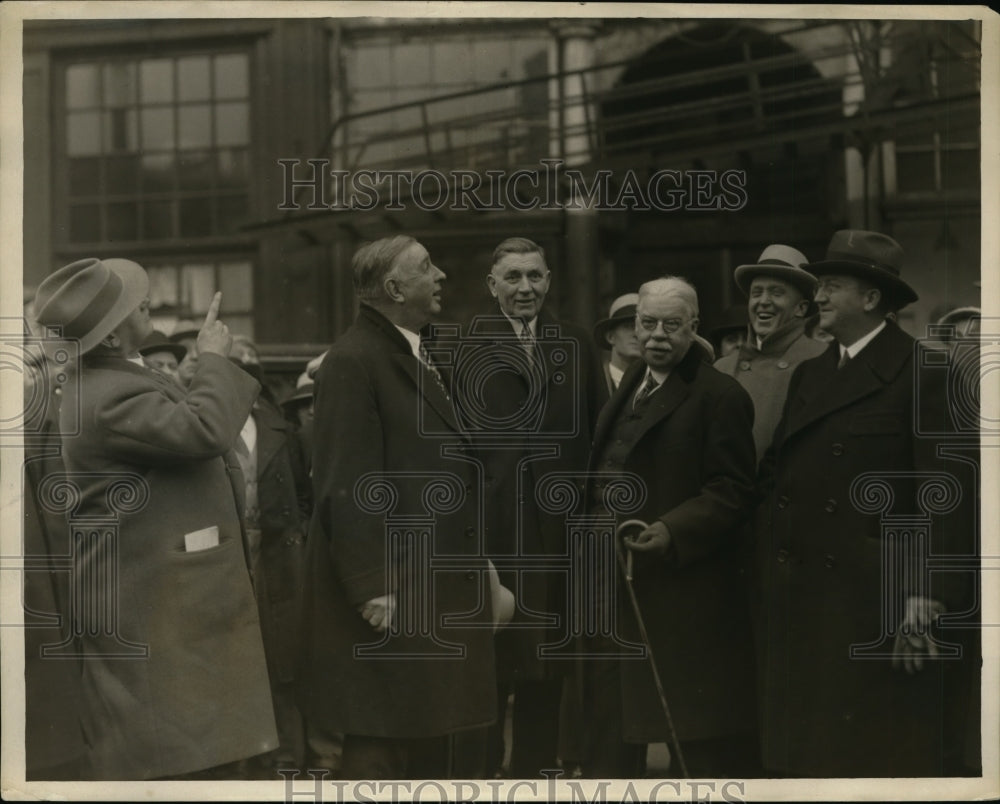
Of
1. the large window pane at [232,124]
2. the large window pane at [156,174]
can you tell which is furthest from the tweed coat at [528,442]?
the large window pane at [156,174]

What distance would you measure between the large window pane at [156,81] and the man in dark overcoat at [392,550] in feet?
3.08

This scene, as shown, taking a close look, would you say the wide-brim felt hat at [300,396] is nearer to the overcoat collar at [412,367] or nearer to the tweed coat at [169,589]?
the tweed coat at [169,589]

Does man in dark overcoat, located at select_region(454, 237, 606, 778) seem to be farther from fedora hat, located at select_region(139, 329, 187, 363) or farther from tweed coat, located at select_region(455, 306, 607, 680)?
fedora hat, located at select_region(139, 329, 187, 363)

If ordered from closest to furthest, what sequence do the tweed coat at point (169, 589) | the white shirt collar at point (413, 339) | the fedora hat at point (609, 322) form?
the tweed coat at point (169, 589) < the white shirt collar at point (413, 339) < the fedora hat at point (609, 322)

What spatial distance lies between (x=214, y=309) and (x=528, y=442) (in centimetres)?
120

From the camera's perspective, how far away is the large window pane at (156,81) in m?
4.11

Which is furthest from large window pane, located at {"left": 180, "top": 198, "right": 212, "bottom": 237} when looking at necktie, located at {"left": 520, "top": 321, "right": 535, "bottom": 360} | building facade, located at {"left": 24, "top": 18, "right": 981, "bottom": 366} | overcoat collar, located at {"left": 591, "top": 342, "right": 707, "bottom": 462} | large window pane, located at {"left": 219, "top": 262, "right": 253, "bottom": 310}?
overcoat collar, located at {"left": 591, "top": 342, "right": 707, "bottom": 462}

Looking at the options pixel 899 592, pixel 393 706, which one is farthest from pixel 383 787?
pixel 899 592

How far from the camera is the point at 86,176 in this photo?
4.12m

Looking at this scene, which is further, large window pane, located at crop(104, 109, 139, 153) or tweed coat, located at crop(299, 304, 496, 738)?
large window pane, located at crop(104, 109, 139, 153)

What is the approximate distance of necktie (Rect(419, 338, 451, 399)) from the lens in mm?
3932

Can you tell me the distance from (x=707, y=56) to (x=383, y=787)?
111 inches

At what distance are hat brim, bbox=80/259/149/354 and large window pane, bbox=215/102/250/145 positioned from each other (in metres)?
0.55

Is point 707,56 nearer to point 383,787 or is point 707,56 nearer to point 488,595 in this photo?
point 488,595
